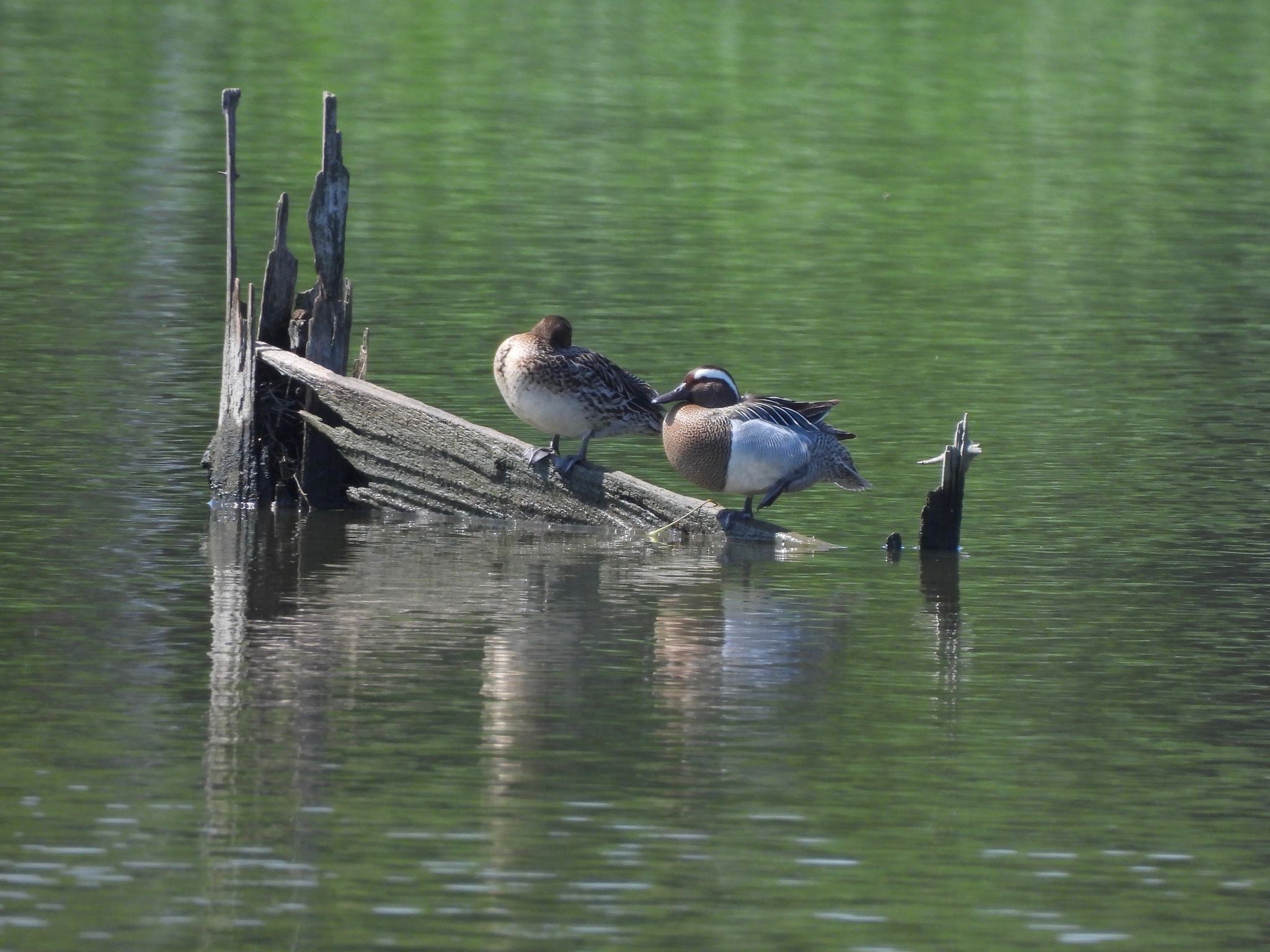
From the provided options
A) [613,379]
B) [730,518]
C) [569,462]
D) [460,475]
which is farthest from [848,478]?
[460,475]

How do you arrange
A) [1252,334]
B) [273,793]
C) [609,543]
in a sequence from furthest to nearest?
[1252,334]
[609,543]
[273,793]

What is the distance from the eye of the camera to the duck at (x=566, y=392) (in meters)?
14.8

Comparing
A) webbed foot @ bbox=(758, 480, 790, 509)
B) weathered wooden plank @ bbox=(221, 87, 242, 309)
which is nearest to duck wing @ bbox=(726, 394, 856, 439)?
webbed foot @ bbox=(758, 480, 790, 509)

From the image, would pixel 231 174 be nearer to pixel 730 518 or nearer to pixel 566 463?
pixel 566 463

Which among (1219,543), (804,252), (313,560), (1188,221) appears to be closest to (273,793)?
(313,560)

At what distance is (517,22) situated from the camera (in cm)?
4638

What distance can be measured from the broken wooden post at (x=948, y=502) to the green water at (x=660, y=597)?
1.15ft

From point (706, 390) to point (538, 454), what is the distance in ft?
3.74

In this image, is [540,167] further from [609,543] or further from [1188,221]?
[609,543]

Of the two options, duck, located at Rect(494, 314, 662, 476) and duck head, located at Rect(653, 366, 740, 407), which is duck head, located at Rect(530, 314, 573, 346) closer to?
duck, located at Rect(494, 314, 662, 476)

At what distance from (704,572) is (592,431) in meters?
1.55

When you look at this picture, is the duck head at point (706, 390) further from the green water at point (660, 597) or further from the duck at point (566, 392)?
the green water at point (660, 597)

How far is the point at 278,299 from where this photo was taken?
15.8 meters

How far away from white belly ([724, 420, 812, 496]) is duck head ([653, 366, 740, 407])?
10.8 inches
